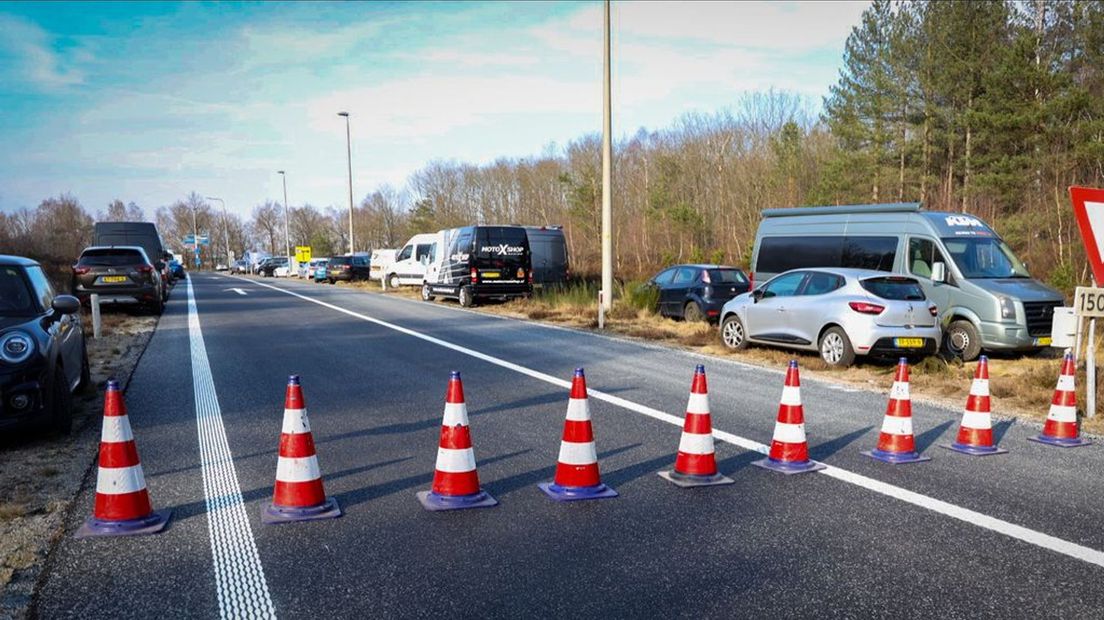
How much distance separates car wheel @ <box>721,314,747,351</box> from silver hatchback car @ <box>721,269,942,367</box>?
46cm

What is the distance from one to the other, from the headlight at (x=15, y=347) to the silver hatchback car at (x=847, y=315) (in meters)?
9.53

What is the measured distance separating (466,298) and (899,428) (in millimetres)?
17972

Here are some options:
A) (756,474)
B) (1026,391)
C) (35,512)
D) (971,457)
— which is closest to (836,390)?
(1026,391)

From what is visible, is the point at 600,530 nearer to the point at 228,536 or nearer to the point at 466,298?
the point at 228,536

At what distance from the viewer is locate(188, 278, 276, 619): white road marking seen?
3.59 meters

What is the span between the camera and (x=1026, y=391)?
29.4 ft

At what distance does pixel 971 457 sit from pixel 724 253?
3684 cm

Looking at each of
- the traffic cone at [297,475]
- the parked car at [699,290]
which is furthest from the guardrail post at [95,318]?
the traffic cone at [297,475]

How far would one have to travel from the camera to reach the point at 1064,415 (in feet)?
22.4

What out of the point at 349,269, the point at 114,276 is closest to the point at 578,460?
the point at 114,276

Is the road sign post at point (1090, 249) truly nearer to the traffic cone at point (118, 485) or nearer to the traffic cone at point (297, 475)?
the traffic cone at point (297, 475)

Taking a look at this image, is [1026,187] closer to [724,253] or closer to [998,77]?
[998,77]

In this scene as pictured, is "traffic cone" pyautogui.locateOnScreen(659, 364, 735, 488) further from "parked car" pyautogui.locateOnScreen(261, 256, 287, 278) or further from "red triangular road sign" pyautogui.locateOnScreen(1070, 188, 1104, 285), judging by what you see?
"parked car" pyautogui.locateOnScreen(261, 256, 287, 278)

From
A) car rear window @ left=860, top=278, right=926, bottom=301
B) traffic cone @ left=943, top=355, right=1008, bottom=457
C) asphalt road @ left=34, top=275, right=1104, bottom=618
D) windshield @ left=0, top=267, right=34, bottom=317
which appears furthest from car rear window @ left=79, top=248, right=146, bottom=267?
traffic cone @ left=943, top=355, right=1008, bottom=457
